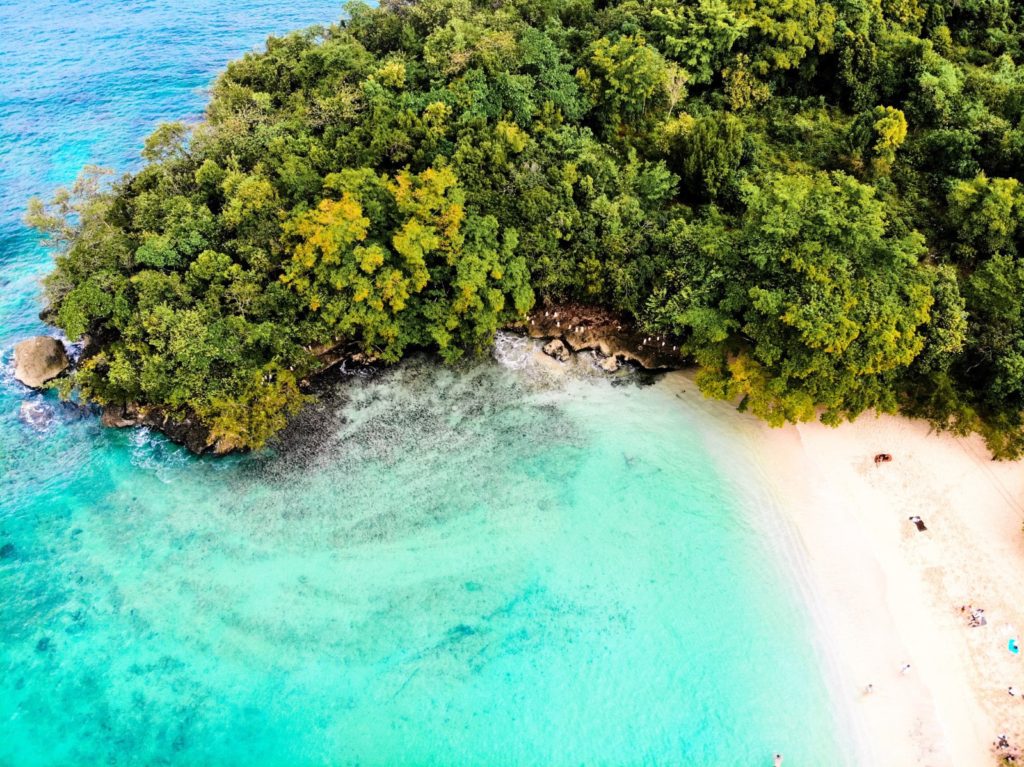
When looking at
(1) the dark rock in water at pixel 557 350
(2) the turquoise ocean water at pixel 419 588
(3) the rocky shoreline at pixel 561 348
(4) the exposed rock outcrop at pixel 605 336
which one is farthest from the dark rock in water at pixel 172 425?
(4) the exposed rock outcrop at pixel 605 336

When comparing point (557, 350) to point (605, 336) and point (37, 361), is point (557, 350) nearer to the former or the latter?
point (605, 336)

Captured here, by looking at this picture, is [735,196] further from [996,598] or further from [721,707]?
[721,707]

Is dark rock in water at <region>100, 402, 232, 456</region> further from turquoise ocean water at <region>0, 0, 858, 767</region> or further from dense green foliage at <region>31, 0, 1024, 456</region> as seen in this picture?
dense green foliage at <region>31, 0, 1024, 456</region>

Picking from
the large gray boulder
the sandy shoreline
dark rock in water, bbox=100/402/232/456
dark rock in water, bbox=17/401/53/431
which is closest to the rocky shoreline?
the large gray boulder

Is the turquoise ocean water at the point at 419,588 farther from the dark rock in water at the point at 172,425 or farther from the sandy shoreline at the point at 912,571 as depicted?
the sandy shoreline at the point at 912,571

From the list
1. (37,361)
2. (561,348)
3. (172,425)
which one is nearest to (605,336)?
(561,348)

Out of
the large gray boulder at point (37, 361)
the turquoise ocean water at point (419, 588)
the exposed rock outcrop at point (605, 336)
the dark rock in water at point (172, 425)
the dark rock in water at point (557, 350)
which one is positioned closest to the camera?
the turquoise ocean water at point (419, 588)
